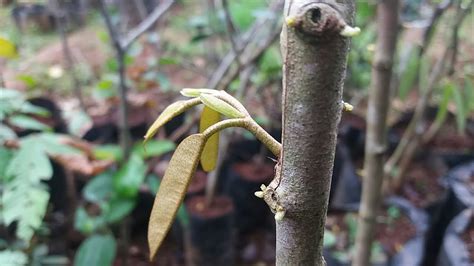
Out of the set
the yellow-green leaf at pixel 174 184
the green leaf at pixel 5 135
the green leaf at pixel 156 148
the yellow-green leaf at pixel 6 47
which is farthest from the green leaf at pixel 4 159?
the yellow-green leaf at pixel 174 184

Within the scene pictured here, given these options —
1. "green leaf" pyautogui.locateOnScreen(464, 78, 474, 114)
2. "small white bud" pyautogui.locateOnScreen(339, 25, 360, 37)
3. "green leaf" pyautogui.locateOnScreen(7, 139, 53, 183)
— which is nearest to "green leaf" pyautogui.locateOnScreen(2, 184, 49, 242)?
"green leaf" pyautogui.locateOnScreen(7, 139, 53, 183)

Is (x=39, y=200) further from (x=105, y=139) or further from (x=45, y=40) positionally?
(x=45, y=40)

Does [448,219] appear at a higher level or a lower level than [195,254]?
higher

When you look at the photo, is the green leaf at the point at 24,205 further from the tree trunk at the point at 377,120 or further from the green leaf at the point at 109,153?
the tree trunk at the point at 377,120

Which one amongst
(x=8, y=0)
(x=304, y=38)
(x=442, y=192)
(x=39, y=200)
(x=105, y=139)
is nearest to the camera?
(x=304, y=38)

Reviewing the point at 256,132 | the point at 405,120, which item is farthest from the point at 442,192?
the point at 256,132

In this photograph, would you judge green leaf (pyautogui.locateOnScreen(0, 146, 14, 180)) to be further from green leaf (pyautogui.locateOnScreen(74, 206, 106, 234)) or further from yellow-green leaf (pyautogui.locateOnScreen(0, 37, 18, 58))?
green leaf (pyautogui.locateOnScreen(74, 206, 106, 234))
